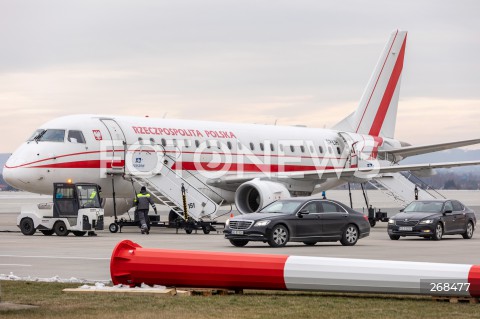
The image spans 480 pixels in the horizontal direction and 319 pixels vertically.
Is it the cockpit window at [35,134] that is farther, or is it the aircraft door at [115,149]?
the aircraft door at [115,149]

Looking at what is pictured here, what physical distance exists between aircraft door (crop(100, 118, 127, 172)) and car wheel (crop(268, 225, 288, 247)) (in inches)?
444

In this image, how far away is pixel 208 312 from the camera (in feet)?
46.6

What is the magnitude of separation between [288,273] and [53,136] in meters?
24.3

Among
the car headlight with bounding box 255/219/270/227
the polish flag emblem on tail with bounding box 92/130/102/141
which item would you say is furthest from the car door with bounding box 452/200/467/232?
the polish flag emblem on tail with bounding box 92/130/102/141

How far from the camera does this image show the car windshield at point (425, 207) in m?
35.8

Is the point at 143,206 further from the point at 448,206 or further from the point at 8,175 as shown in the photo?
the point at 448,206

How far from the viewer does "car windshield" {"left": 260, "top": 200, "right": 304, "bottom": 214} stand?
30672 mm

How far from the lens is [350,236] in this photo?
31.3 m

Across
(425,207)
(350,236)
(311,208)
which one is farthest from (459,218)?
(311,208)

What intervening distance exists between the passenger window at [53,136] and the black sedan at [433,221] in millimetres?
12511

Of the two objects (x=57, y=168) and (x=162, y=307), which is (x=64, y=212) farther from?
→ (x=162, y=307)

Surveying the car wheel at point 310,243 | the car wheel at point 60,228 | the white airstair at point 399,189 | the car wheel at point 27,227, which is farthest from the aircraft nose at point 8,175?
the white airstair at point 399,189

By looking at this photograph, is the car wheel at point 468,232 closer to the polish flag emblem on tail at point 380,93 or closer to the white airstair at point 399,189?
the white airstair at point 399,189

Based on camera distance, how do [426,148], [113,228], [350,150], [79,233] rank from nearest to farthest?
[79,233] → [113,228] → [426,148] → [350,150]
